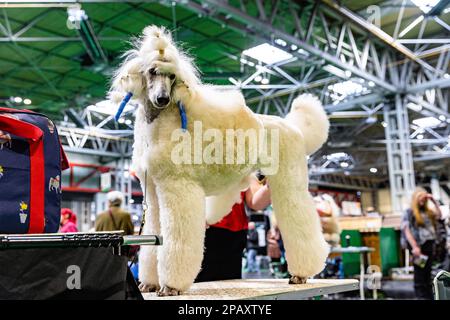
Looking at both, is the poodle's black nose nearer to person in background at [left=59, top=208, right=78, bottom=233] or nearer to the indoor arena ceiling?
the indoor arena ceiling

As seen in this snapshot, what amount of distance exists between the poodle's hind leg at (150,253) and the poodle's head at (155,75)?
0.85 ft

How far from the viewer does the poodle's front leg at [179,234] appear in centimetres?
126

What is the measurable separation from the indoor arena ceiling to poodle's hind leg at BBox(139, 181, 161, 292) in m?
0.56

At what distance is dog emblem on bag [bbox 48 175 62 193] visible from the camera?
1123 mm

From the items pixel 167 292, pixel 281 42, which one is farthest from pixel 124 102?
pixel 281 42

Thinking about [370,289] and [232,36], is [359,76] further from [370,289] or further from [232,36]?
[370,289]

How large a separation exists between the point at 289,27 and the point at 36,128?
480 cm

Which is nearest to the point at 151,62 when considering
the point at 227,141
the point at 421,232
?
the point at 227,141

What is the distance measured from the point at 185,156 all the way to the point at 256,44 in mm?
4685

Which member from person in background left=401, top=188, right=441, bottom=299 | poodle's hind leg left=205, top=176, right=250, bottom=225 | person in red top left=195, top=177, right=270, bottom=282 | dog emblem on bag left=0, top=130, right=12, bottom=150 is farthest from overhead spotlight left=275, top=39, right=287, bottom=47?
dog emblem on bag left=0, top=130, right=12, bottom=150

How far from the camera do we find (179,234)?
129 cm

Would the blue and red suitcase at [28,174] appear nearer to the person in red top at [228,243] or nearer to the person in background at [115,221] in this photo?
the person in red top at [228,243]
